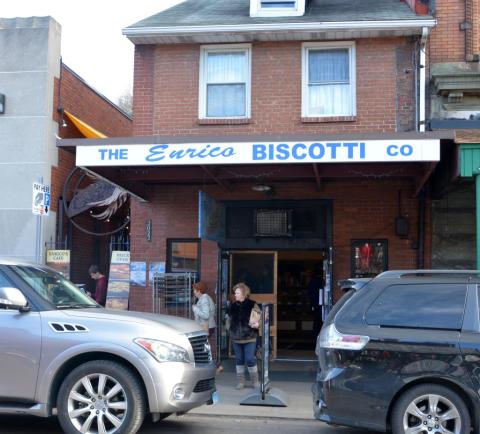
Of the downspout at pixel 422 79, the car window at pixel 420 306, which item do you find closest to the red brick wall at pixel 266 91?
the downspout at pixel 422 79

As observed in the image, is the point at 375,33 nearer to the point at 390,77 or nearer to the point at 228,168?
the point at 390,77

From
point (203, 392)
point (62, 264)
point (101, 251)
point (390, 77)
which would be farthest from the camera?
point (101, 251)

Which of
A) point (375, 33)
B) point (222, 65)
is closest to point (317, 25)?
point (375, 33)

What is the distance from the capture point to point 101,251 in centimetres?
1720

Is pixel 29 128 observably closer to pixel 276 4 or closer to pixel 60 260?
pixel 60 260

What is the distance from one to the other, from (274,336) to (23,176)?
624 cm

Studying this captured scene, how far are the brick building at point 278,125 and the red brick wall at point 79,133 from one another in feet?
8.56

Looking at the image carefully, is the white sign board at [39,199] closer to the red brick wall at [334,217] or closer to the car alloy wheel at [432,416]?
the red brick wall at [334,217]

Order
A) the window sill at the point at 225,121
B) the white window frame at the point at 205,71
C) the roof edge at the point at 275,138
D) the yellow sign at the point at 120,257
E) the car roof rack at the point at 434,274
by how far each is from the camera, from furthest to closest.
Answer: the yellow sign at the point at 120,257, the white window frame at the point at 205,71, the window sill at the point at 225,121, the roof edge at the point at 275,138, the car roof rack at the point at 434,274

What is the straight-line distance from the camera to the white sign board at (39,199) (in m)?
10.5

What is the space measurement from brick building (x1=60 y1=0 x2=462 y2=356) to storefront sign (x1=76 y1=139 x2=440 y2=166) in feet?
4.88

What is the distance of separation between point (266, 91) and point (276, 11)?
181cm

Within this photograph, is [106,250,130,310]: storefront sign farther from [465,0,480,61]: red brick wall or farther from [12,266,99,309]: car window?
[465,0,480,61]: red brick wall

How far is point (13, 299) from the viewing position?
688 cm
